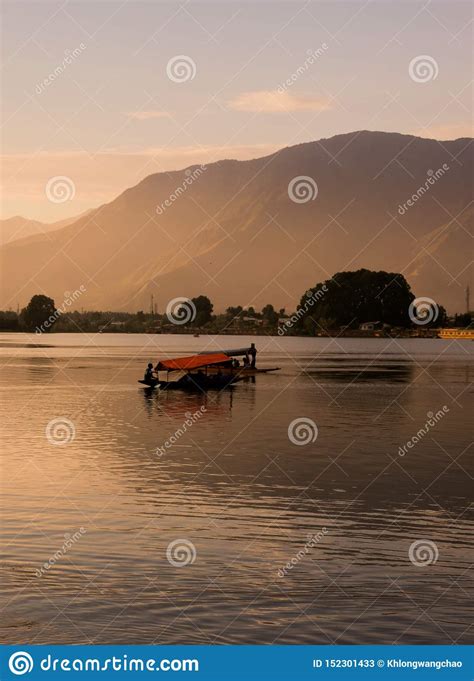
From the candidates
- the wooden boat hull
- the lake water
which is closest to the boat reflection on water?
the lake water

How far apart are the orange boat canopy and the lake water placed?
28548mm

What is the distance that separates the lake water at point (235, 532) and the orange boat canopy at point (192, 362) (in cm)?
2855

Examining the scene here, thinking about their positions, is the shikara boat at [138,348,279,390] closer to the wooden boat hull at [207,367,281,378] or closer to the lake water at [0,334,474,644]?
the wooden boat hull at [207,367,281,378]

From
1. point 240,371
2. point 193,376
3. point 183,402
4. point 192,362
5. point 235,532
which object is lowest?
point 183,402

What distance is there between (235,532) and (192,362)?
63238 mm

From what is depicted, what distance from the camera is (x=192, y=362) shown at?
292 ft

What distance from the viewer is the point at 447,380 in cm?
10425

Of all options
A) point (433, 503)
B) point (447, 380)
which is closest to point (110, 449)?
point (433, 503)

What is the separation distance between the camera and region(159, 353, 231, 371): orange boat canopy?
3418 inches

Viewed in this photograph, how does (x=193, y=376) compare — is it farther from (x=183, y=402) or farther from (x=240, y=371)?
(x=240, y=371)

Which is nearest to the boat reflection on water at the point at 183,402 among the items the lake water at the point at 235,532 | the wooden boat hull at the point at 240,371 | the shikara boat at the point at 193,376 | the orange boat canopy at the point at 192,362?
the shikara boat at the point at 193,376

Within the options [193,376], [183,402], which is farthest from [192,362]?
[183,402]

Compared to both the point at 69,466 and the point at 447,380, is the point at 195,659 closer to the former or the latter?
the point at 69,466

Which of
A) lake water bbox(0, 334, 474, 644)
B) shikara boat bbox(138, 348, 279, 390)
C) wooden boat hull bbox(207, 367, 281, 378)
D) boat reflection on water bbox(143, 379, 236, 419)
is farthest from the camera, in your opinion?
wooden boat hull bbox(207, 367, 281, 378)
